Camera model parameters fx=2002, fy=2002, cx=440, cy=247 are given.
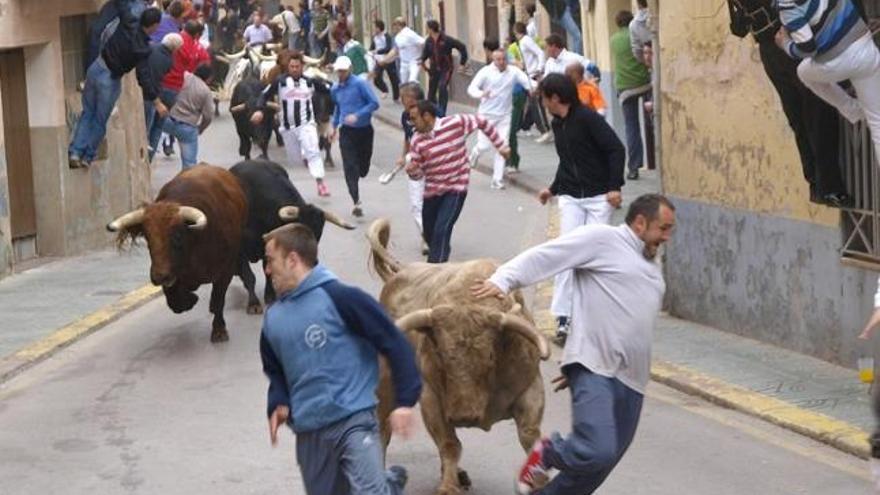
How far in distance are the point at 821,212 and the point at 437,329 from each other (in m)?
5.11

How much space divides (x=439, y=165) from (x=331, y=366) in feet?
31.8

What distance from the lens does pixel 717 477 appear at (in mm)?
11234

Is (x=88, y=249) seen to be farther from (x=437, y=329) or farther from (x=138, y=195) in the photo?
(x=437, y=329)

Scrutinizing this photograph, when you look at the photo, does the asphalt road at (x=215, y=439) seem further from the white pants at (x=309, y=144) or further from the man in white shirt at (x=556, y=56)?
the man in white shirt at (x=556, y=56)

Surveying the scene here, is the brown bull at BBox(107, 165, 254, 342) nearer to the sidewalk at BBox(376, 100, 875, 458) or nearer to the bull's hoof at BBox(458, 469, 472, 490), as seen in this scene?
the sidewalk at BBox(376, 100, 875, 458)

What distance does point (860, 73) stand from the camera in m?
12.2

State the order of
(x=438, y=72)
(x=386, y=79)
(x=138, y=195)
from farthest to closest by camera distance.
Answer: (x=386, y=79) → (x=438, y=72) → (x=138, y=195)

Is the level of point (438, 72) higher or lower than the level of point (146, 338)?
higher

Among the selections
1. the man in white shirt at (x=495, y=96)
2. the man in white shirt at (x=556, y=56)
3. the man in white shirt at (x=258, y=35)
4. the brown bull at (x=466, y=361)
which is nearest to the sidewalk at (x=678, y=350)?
the brown bull at (x=466, y=361)

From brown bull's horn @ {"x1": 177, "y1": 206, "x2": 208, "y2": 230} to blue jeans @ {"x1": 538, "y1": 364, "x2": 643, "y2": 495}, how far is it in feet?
24.0

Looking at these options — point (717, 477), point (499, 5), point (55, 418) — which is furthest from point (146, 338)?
point (499, 5)

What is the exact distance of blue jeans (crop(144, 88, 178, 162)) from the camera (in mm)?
25031

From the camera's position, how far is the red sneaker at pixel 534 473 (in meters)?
9.27

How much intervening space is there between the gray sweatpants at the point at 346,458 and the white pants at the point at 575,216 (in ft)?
21.0
